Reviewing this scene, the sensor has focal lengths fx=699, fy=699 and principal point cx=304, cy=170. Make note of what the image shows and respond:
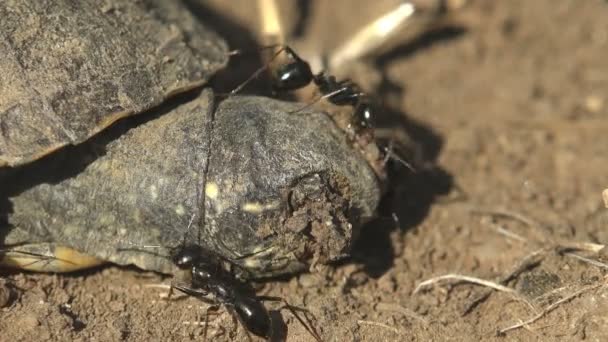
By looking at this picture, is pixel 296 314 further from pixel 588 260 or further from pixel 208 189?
pixel 588 260

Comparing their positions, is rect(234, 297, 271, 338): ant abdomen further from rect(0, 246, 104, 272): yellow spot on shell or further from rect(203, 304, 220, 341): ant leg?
rect(0, 246, 104, 272): yellow spot on shell

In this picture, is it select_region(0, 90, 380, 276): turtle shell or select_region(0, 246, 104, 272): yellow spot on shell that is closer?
select_region(0, 90, 380, 276): turtle shell

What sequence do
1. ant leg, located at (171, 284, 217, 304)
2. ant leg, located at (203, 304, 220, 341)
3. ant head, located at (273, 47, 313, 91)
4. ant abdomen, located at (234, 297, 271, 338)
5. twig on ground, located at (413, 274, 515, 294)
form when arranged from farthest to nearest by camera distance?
1. ant head, located at (273, 47, 313, 91)
2. twig on ground, located at (413, 274, 515, 294)
3. ant leg, located at (171, 284, 217, 304)
4. ant leg, located at (203, 304, 220, 341)
5. ant abdomen, located at (234, 297, 271, 338)

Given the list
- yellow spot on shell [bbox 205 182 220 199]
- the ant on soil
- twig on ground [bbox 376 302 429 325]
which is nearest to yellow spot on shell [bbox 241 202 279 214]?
yellow spot on shell [bbox 205 182 220 199]

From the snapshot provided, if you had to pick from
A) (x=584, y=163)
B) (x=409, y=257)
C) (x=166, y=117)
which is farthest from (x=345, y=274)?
(x=584, y=163)

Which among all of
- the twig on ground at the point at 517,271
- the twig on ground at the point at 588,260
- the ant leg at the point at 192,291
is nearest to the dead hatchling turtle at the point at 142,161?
the ant leg at the point at 192,291

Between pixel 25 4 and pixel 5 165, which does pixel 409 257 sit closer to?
pixel 5 165
